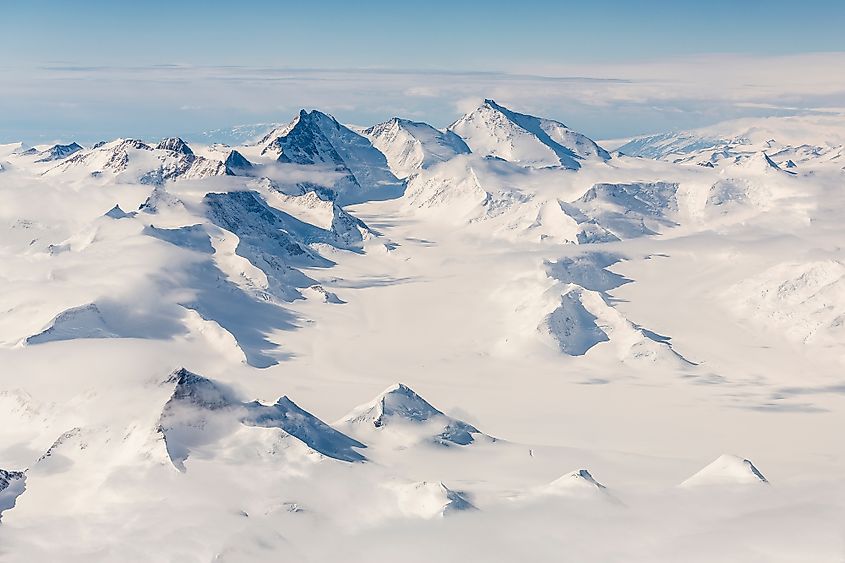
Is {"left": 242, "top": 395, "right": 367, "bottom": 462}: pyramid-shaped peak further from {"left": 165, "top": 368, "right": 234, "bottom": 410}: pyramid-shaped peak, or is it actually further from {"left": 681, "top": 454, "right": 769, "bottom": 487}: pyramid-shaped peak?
{"left": 681, "top": 454, "right": 769, "bottom": 487}: pyramid-shaped peak

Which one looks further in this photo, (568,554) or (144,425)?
(144,425)

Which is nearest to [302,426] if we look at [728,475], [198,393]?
[198,393]

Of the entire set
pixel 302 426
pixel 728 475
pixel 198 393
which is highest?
pixel 198 393

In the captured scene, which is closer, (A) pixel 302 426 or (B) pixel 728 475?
(B) pixel 728 475

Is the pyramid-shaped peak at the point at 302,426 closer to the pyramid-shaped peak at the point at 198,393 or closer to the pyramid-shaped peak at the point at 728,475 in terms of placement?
the pyramid-shaped peak at the point at 198,393

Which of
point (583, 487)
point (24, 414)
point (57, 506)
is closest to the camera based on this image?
point (57, 506)

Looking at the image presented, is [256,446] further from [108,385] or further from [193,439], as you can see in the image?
[108,385]

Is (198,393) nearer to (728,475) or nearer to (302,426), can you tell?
(302,426)

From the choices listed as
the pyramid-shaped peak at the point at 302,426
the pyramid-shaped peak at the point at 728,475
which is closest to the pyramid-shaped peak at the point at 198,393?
the pyramid-shaped peak at the point at 302,426

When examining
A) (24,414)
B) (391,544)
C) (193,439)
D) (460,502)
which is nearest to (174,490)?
(193,439)
